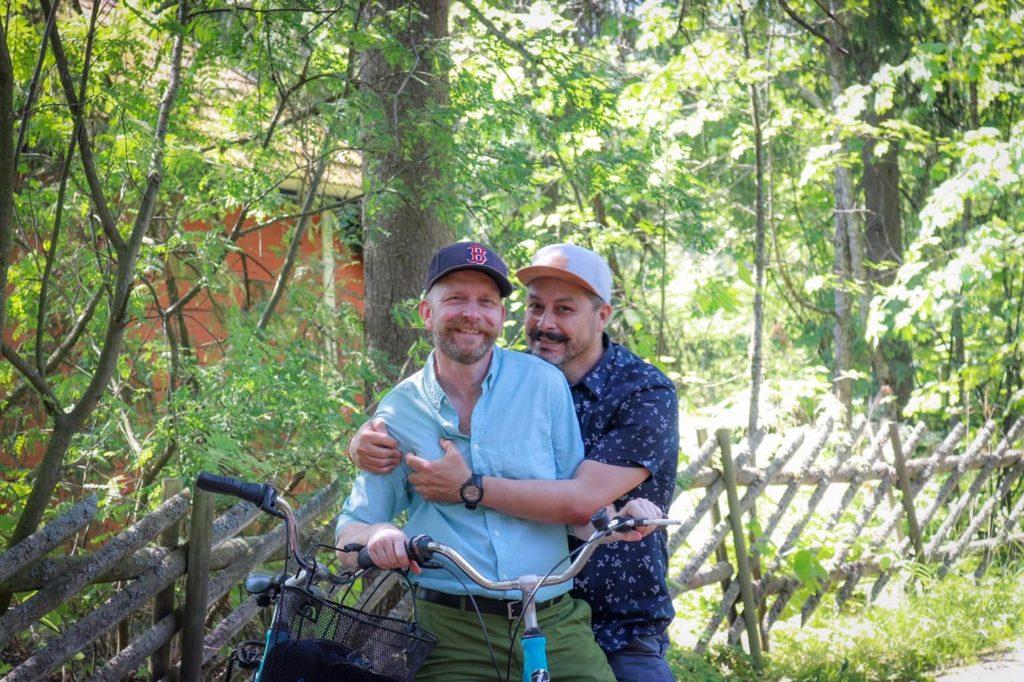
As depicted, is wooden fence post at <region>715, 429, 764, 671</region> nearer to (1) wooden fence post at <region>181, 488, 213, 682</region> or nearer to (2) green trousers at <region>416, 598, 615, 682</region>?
(1) wooden fence post at <region>181, 488, 213, 682</region>

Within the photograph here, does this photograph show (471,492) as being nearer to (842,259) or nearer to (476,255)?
(476,255)

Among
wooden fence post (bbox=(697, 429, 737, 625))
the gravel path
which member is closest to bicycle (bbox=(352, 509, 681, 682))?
wooden fence post (bbox=(697, 429, 737, 625))

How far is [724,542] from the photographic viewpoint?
8.16 m

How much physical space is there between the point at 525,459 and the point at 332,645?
78 cm

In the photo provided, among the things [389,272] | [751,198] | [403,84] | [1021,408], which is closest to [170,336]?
[389,272]

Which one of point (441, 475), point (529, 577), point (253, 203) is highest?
Answer: point (253, 203)

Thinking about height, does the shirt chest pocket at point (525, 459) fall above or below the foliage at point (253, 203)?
below

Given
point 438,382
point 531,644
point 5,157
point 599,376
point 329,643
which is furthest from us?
point 5,157

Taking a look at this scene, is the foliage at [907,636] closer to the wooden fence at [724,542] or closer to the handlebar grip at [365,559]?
the wooden fence at [724,542]

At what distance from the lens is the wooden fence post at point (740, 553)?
25.5ft

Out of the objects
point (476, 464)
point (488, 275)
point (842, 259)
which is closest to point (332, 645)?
point (476, 464)

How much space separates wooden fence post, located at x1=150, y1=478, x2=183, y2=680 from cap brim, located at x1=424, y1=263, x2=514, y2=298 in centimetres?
228

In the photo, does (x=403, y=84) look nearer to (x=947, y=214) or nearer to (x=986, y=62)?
(x=947, y=214)

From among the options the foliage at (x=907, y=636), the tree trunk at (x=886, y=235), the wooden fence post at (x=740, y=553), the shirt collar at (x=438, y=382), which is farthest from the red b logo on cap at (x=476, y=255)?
the tree trunk at (x=886, y=235)
